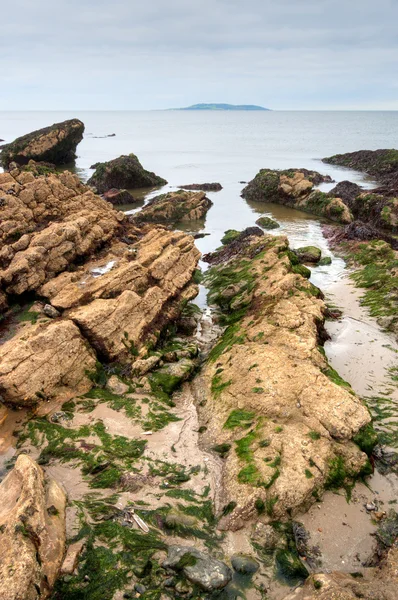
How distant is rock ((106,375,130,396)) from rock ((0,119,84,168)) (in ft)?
162

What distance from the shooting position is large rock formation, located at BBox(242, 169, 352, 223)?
30.8m

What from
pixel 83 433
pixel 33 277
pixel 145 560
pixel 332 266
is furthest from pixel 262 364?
pixel 332 266

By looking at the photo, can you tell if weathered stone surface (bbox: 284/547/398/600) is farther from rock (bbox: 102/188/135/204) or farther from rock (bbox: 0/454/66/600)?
rock (bbox: 102/188/135/204)

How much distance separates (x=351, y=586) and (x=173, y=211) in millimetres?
29444

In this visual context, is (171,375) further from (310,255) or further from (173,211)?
(173,211)

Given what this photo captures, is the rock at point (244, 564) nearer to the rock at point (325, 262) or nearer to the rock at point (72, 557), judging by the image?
the rock at point (72, 557)

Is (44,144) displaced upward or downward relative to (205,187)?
upward

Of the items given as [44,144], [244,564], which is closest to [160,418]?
[244,564]

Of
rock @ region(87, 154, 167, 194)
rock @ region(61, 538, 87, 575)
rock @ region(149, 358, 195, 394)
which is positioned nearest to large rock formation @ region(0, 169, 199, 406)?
rock @ region(149, 358, 195, 394)

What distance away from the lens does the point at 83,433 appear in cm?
959

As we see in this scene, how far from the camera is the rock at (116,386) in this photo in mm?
11344

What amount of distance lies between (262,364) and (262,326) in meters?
2.17

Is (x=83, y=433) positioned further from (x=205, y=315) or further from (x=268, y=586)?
(x=205, y=315)

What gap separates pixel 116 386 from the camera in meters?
11.4
